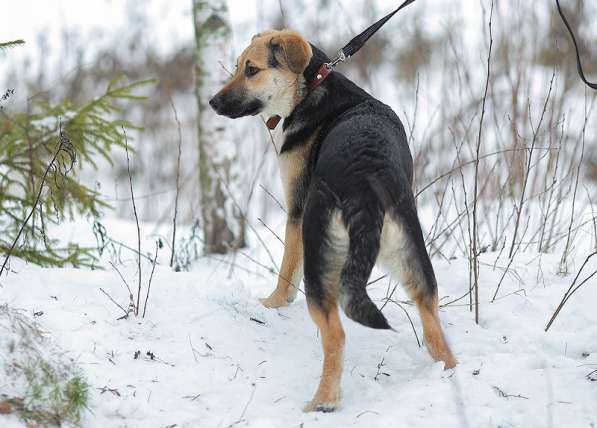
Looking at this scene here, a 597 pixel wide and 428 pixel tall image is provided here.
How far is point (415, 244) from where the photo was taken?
2762 mm

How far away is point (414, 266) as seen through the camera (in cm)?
279

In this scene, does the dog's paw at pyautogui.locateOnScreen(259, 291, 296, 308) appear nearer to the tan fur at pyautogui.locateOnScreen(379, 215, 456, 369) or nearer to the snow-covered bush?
the tan fur at pyautogui.locateOnScreen(379, 215, 456, 369)

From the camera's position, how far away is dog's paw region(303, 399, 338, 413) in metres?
2.59

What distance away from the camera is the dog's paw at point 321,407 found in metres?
2.59

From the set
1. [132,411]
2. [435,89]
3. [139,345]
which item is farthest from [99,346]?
[435,89]

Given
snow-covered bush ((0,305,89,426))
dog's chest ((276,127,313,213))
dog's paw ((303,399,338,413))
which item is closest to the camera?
snow-covered bush ((0,305,89,426))

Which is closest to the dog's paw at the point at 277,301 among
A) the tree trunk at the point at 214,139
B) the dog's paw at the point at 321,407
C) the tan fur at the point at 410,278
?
the tan fur at the point at 410,278

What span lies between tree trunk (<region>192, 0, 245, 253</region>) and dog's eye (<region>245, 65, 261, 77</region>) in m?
2.20

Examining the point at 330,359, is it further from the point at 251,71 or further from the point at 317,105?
the point at 251,71

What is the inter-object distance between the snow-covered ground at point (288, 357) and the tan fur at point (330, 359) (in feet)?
0.18

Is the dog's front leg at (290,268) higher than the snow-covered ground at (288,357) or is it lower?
higher

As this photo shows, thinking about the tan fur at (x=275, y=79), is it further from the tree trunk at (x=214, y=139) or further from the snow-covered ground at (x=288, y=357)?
the tree trunk at (x=214, y=139)

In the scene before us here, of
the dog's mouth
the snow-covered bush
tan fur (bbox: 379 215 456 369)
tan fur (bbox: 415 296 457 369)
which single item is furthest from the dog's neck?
the snow-covered bush

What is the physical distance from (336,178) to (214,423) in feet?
3.58
